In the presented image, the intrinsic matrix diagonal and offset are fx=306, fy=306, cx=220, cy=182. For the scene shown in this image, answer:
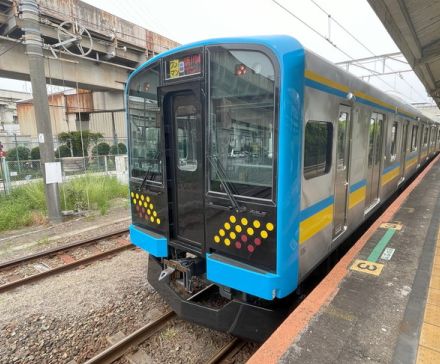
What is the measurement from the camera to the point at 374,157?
498 centimetres

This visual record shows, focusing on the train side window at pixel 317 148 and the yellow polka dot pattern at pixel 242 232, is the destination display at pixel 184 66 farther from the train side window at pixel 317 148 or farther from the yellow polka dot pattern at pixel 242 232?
the yellow polka dot pattern at pixel 242 232

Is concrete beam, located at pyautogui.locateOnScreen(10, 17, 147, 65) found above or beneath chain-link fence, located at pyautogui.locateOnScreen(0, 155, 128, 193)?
above

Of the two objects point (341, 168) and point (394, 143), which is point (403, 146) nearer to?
point (394, 143)

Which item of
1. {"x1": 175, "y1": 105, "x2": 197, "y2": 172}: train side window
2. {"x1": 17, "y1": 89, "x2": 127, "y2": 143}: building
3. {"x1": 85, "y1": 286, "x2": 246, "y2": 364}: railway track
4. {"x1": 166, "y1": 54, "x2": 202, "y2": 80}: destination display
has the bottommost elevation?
{"x1": 85, "y1": 286, "x2": 246, "y2": 364}: railway track

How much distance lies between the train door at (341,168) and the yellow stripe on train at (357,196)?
20cm

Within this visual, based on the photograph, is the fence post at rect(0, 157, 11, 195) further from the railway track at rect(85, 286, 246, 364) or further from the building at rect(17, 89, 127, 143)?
the building at rect(17, 89, 127, 143)

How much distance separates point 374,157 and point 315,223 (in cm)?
266

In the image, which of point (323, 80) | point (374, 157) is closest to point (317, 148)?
point (323, 80)

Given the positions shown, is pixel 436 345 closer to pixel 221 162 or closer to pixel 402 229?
pixel 221 162

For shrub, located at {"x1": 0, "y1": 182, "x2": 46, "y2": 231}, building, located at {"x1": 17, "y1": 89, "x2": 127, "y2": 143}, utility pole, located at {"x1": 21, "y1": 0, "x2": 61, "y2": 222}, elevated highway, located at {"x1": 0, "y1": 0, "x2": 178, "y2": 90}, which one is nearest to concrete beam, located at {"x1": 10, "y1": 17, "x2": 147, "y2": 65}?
elevated highway, located at {"x1": 0, "y1": 0, "x2": 178, "y2": 90}

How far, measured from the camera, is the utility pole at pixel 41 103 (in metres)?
7.25

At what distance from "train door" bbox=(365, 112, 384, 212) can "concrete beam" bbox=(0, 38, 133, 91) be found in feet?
29.7

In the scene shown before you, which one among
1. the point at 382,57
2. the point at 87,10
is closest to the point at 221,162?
the point at 87,10

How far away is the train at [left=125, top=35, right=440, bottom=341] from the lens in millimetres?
2492
